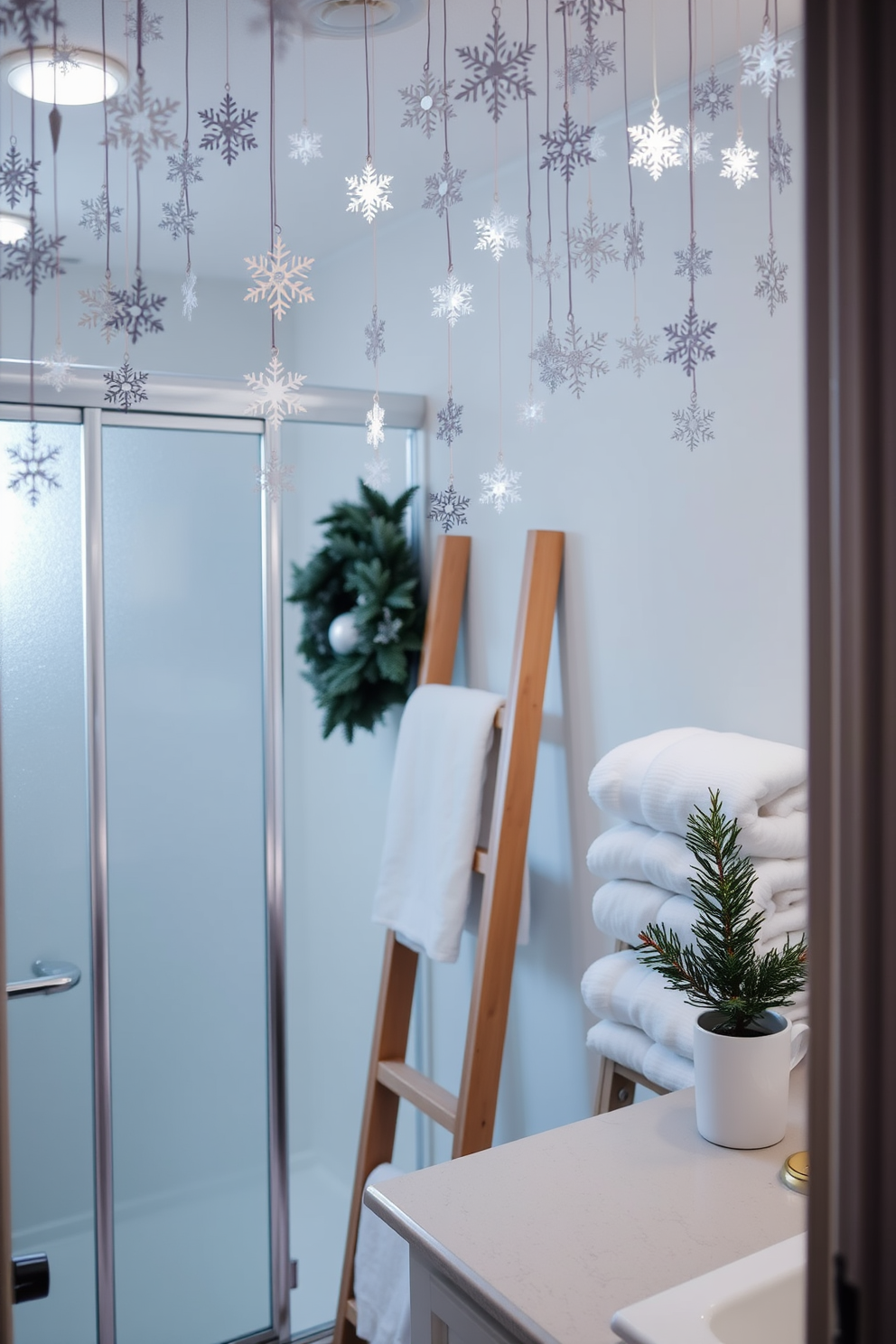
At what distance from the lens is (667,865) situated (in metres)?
1.37

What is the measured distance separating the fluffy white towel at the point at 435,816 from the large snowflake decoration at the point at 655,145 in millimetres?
936

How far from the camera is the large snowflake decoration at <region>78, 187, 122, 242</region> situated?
979 millimetres

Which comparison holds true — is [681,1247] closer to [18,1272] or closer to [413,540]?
[18,1272]

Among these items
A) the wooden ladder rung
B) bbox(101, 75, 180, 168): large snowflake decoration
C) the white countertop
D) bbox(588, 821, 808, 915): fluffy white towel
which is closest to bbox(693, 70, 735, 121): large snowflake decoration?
bbox(101, 75, 180, 168): large snowflake decoration

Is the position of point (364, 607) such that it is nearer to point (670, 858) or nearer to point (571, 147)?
point (670, 858)

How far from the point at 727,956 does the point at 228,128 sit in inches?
36.9

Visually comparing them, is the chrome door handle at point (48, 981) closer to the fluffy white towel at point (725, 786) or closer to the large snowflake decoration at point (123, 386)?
the fluffy white towel at point (725, 786)

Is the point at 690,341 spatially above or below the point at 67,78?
below

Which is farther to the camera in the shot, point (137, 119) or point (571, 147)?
point (571, 147)

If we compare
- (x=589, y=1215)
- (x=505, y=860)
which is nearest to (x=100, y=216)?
(x=589, y=1215)

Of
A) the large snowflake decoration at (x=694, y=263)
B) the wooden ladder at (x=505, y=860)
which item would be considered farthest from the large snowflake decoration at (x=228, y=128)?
the wooden ladder at (x=505, y=860)

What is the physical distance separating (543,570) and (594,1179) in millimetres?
978

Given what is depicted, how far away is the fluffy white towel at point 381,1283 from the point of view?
5.97ft

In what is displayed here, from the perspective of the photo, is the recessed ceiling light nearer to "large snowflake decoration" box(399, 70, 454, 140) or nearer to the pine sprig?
"large snowflake decoration" box(399, 70, 454, 140)
